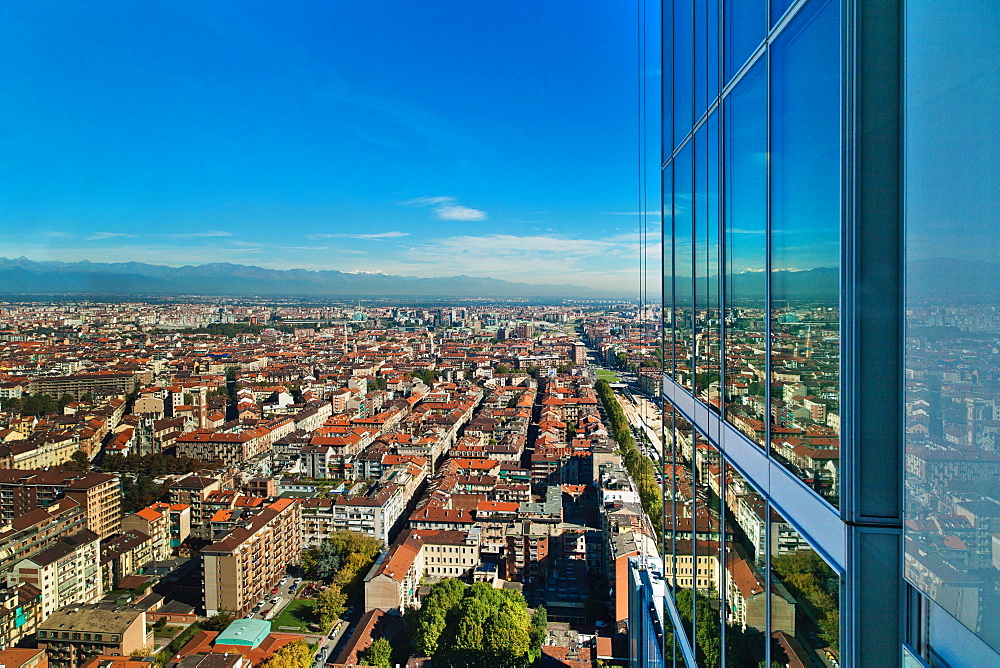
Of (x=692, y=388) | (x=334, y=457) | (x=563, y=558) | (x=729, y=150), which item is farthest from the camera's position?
(x=334, y=457)

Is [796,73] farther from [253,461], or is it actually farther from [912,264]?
[253,461]

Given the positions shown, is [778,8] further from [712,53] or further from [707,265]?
[707,265]

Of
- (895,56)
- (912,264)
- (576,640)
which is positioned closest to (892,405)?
(912,264)

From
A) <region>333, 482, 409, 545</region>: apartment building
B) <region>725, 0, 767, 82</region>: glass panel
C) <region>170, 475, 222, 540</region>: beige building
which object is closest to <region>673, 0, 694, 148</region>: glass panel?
<region>725, 0, 767, 82</region>: glass panel

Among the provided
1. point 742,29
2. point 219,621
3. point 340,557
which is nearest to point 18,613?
point 219,621

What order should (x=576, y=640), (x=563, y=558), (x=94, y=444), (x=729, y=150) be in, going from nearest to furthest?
(x=729, y=150) < (x=576, y=640) < (x=563, y=558) < (x=94, y=444)

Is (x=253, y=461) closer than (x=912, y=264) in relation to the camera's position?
No
